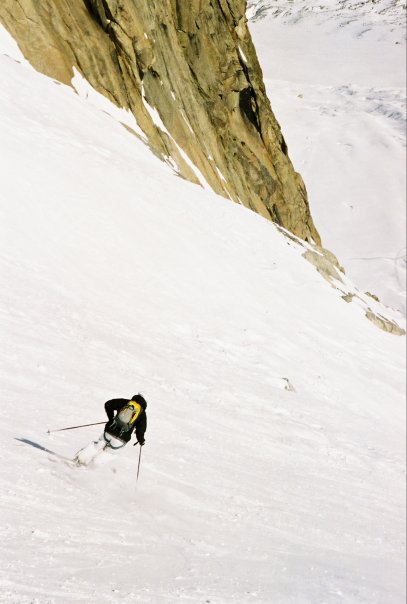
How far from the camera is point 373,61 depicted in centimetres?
15612

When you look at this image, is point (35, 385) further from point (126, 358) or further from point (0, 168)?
point (0, 168)

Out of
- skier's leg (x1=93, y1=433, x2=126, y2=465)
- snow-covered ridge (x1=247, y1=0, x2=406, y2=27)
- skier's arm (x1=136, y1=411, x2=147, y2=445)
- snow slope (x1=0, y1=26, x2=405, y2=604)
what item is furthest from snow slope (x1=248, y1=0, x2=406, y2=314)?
skier's leg (x1=93, y1=433, x2=126, y2=465)

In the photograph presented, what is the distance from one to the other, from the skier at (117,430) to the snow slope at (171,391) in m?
0.23

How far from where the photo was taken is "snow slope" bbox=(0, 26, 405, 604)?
19.5ft

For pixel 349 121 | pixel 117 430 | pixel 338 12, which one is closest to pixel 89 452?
pixel 117 430

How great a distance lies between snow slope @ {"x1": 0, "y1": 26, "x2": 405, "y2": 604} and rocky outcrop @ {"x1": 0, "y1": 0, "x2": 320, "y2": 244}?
123 inches

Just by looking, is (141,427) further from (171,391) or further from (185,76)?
(185,76)

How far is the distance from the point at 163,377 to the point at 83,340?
6.06 feet

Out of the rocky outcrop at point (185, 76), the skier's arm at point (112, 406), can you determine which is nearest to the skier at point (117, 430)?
the skier's arm at point (112, 406)

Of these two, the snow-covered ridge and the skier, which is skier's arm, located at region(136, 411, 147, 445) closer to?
the skier

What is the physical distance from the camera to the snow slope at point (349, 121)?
78438mm

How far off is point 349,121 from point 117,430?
A: 111402mm

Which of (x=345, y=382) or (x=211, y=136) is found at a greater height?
(x=211, y=136)

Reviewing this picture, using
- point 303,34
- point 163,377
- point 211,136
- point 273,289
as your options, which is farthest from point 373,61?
point 163,377
